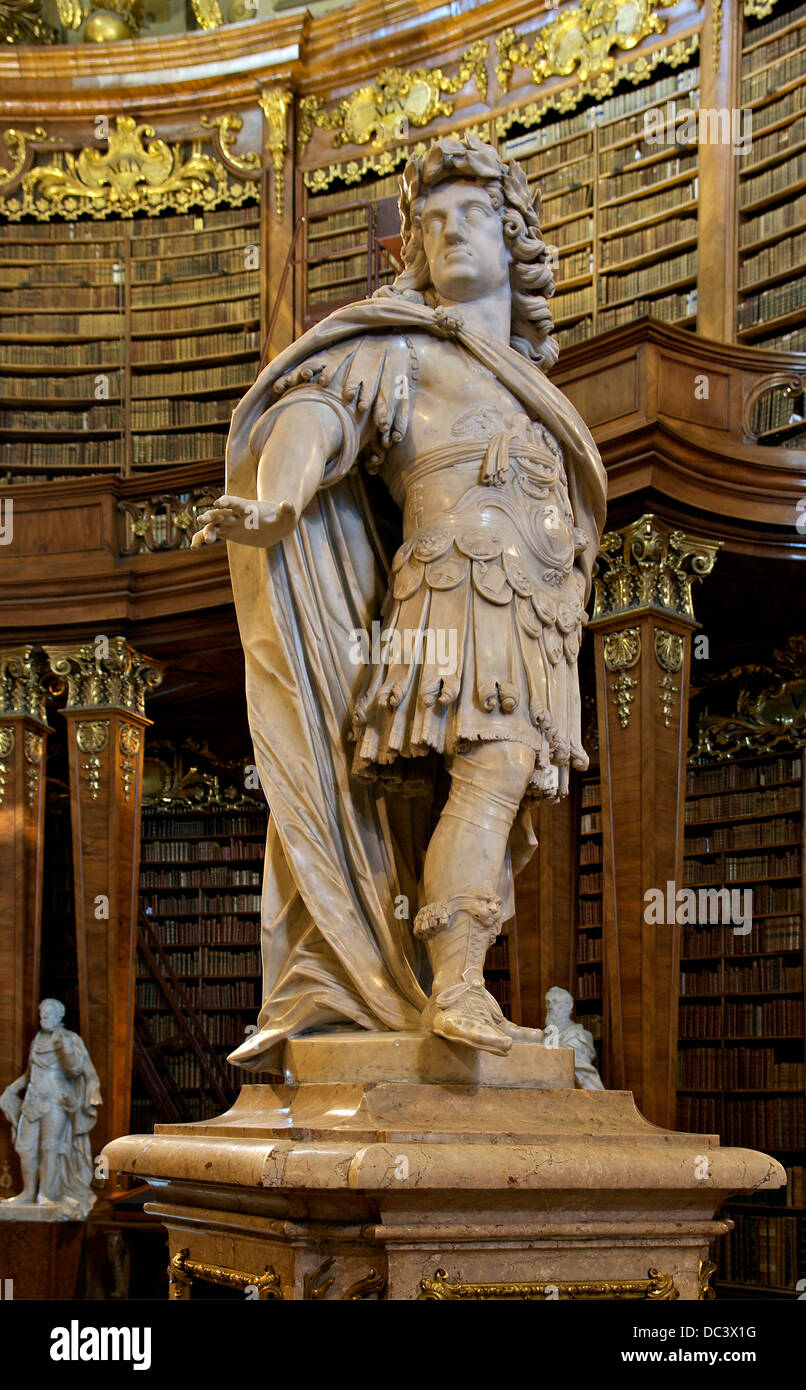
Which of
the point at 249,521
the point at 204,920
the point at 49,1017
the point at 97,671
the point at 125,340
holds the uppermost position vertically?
the point at 125,340

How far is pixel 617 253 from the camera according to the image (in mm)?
8461

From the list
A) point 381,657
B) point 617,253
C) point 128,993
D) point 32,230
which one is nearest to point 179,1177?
point 381,657

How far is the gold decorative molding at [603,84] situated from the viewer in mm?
8359

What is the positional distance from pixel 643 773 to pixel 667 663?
1.72 ft

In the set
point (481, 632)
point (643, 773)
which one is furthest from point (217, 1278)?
point (643, 773)

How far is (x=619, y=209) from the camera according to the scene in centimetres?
849

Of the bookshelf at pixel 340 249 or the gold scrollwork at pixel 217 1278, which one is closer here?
the gold scrollwork at pixel 217 1278

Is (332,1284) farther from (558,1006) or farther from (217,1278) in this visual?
(558,1006)

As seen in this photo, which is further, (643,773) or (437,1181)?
(643,773)

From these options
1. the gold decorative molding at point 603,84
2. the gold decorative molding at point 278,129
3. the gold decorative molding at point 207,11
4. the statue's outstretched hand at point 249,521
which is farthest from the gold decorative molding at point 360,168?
the statue's outstretched hand at point 249,521

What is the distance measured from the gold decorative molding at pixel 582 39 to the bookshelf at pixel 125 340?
6.42 ft

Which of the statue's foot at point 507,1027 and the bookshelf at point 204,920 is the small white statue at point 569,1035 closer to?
the bookshelf at point 204,920

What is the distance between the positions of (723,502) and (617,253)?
2495mm

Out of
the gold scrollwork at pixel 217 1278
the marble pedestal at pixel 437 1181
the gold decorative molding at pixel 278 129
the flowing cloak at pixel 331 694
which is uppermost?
the gold decorative molding at pixel 278 129
